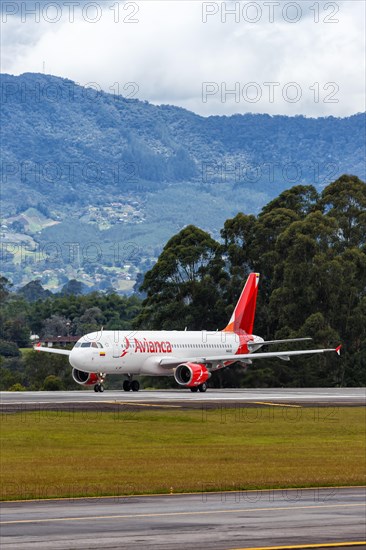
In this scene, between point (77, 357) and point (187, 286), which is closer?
point (77, 357)

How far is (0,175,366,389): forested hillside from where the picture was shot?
111250 mm

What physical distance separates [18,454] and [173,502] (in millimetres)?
13694

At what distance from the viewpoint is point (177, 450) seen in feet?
144

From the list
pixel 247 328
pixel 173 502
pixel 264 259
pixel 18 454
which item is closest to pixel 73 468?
pixel 18 454

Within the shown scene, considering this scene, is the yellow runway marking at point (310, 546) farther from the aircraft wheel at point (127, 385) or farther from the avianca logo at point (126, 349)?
the aircraft wheel at point (127, 385)

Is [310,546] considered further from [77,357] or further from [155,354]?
[155,354]

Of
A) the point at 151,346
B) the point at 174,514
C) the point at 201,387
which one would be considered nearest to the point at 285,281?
the point at 201,387

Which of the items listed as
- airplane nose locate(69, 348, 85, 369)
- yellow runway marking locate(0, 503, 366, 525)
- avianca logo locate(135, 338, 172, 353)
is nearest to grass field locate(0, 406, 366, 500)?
yellow runway marking locate(0, 503, 366, 525)

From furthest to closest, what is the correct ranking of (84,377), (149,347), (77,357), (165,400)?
(149,347) → (84,377) → (77,357) → (165,400)

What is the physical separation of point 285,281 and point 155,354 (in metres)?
34.3

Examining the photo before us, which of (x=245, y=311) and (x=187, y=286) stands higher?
(x=187, y=286)

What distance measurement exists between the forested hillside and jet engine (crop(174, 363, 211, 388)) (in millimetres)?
20655

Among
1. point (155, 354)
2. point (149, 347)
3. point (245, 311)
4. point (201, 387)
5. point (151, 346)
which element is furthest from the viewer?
point (245, 311)

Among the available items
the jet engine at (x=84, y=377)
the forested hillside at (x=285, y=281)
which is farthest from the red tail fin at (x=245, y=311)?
the jet engine at (x=84, y=377)
